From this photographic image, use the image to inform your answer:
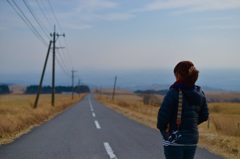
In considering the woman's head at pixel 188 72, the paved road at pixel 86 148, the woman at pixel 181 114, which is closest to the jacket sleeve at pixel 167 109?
the woman at pixel 181 114

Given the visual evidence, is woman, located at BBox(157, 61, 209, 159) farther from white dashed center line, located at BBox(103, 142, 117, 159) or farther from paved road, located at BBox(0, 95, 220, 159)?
white dashed center line, located at BBox(103, 142, 117, 159)

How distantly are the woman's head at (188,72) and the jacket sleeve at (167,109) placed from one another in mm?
199

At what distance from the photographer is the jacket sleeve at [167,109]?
164 inches

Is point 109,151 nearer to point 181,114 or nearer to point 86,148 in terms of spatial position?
point 86,148

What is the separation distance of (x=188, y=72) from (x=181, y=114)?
507 millimetres

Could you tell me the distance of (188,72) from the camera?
13.8 feet

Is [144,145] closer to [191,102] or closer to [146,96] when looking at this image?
[191,102]

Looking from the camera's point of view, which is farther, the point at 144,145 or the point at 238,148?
the point at 144,145

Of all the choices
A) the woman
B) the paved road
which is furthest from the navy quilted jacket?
the paved road

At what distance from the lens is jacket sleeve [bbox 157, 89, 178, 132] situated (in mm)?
4160

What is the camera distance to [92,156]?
348 inches

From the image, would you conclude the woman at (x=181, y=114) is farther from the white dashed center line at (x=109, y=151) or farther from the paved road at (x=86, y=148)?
the white dashed center line at (x=109, y=151)

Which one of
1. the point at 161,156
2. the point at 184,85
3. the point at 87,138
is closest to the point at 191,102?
the point at 184,85

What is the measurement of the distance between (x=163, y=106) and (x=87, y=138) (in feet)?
28.2
